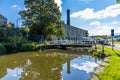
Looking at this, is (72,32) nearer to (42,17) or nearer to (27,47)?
(42,17)

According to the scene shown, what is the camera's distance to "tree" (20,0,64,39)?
42.2 metres

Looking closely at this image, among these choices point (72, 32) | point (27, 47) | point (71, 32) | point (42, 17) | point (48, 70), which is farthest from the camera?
point (72, 32)

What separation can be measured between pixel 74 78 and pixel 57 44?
26.4m

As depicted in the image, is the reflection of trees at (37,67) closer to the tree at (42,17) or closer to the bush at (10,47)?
the bush at (10,47)

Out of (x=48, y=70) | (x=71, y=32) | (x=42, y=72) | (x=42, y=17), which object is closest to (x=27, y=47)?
(x=42, y=17)

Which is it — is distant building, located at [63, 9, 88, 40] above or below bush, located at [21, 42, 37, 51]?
above

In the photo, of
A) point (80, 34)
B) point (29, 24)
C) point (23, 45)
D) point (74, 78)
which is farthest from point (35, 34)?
point (80, 34)

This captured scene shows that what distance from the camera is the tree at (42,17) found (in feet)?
139

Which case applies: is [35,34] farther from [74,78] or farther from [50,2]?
[74,78]

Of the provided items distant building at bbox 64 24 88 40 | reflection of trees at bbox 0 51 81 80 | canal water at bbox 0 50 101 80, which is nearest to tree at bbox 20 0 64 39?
distant building at bbox 64 24 88 40

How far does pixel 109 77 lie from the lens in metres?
8.98

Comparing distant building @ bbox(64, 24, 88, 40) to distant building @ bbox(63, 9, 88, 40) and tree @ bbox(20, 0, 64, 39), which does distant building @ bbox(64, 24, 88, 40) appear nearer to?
distant building @ bbox(63, 9, 88, 40)

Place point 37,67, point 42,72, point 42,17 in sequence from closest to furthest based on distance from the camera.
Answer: point 42,72, point 37,67, point 42,17

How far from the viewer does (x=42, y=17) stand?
42.1 m
